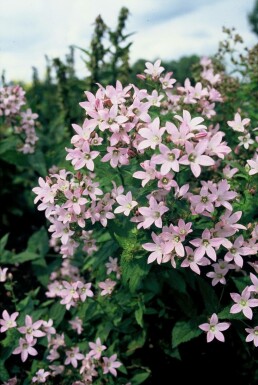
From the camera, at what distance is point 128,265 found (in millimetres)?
2377

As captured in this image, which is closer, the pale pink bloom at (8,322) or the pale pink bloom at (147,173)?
the pale pink bloom at (147,173)

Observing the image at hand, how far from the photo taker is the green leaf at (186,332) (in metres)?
2.60

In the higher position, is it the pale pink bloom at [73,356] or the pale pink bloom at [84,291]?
the pale pink bloom at [84,291]

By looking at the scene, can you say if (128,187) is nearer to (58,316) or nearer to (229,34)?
(58,316)

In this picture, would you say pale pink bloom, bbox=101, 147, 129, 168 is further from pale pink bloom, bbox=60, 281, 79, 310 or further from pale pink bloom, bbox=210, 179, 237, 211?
pale pink bloom, bbox=60, 281, 79, 310

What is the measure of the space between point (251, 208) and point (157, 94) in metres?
0.82

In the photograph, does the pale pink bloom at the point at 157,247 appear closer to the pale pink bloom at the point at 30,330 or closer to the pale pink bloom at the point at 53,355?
the pale pink bloom at the point at 30,330

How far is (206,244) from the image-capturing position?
2152mm

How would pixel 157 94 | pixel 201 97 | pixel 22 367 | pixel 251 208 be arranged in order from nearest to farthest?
pixel 251 208, pixel 157 94, pixel 201 97, pixel 22 367

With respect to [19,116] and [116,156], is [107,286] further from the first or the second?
[19,116]

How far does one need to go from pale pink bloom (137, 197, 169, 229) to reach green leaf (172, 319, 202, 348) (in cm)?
82

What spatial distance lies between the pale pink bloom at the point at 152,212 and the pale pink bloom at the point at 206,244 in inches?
7.5

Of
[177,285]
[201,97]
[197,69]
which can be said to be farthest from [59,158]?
[177,285]

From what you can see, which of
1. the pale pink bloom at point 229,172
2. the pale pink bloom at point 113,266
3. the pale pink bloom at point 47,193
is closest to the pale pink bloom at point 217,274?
the pale pink bloom at point 229,172
